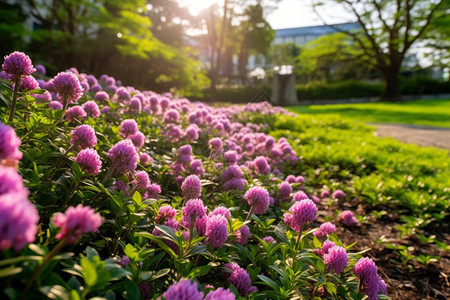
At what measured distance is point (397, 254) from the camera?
275cm

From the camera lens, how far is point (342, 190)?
4113 millimetres

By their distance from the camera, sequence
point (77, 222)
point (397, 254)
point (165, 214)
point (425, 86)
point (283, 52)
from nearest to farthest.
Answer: point (77, 222), point (165, 214), point (397, 254), point (425, 86), point (283, 52)

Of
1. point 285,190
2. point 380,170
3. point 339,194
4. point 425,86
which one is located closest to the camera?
point 285,190

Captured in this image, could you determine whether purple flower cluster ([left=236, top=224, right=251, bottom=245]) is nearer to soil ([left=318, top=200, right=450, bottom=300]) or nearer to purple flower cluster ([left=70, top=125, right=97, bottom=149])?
purple flower cluster ([left=70, top=125, right=97, bottom=149])

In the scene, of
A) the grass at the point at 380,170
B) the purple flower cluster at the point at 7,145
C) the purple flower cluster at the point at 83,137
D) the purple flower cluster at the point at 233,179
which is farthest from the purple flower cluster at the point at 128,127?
the grass at the point at 380,170

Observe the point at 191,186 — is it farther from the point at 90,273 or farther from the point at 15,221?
the point at 15,221

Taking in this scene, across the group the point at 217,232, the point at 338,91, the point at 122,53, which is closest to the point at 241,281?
the point at 217,232

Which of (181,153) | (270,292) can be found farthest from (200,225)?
(181,153)

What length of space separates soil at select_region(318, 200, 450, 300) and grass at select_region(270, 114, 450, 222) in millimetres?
278

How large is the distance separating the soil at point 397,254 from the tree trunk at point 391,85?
2471 centimetres

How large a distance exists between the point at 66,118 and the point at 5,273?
1.66m

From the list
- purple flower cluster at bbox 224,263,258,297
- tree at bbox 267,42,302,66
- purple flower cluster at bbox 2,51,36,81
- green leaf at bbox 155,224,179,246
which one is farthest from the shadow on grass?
tree at bbox 267,42,302,66

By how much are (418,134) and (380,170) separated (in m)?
5.34

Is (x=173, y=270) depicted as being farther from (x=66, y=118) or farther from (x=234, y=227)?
(x=66, y=118)
